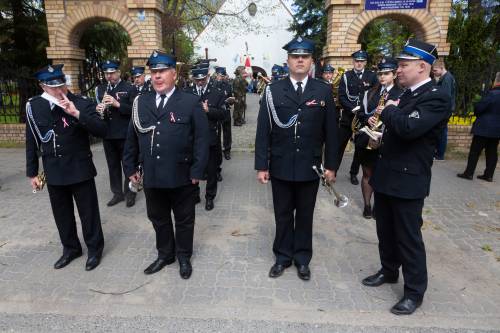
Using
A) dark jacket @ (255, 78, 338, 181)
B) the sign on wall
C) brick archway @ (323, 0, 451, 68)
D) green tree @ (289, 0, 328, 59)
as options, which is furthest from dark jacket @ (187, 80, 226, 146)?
green tree @ (289, 0, 328, 59)

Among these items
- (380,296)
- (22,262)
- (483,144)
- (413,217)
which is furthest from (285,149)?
(483,144)

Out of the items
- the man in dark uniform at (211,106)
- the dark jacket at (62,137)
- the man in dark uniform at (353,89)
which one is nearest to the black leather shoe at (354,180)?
the man in dark uniform at (353,89)

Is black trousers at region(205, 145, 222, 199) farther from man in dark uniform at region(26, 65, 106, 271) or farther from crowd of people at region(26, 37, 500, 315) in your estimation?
man in dark uniform at region(26, 65, 106, 271)

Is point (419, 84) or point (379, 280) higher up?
point (419, 84)

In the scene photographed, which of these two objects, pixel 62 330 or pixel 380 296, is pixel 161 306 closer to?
pixel 62 330

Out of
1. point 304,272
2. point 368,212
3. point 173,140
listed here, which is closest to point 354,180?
point 368,212

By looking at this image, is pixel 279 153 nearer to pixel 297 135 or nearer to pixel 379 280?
pixel 297 135

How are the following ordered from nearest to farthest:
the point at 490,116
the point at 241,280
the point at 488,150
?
the point at 241,280 < the point at 490,116 < the point at 488,150

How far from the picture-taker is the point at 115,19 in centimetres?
843

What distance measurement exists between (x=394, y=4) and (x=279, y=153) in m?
6.66

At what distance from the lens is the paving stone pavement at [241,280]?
2959 millimetres

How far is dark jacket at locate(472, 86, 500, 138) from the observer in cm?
647

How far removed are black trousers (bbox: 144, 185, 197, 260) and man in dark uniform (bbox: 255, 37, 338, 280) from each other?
811mm

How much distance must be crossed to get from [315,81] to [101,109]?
9.58ft
